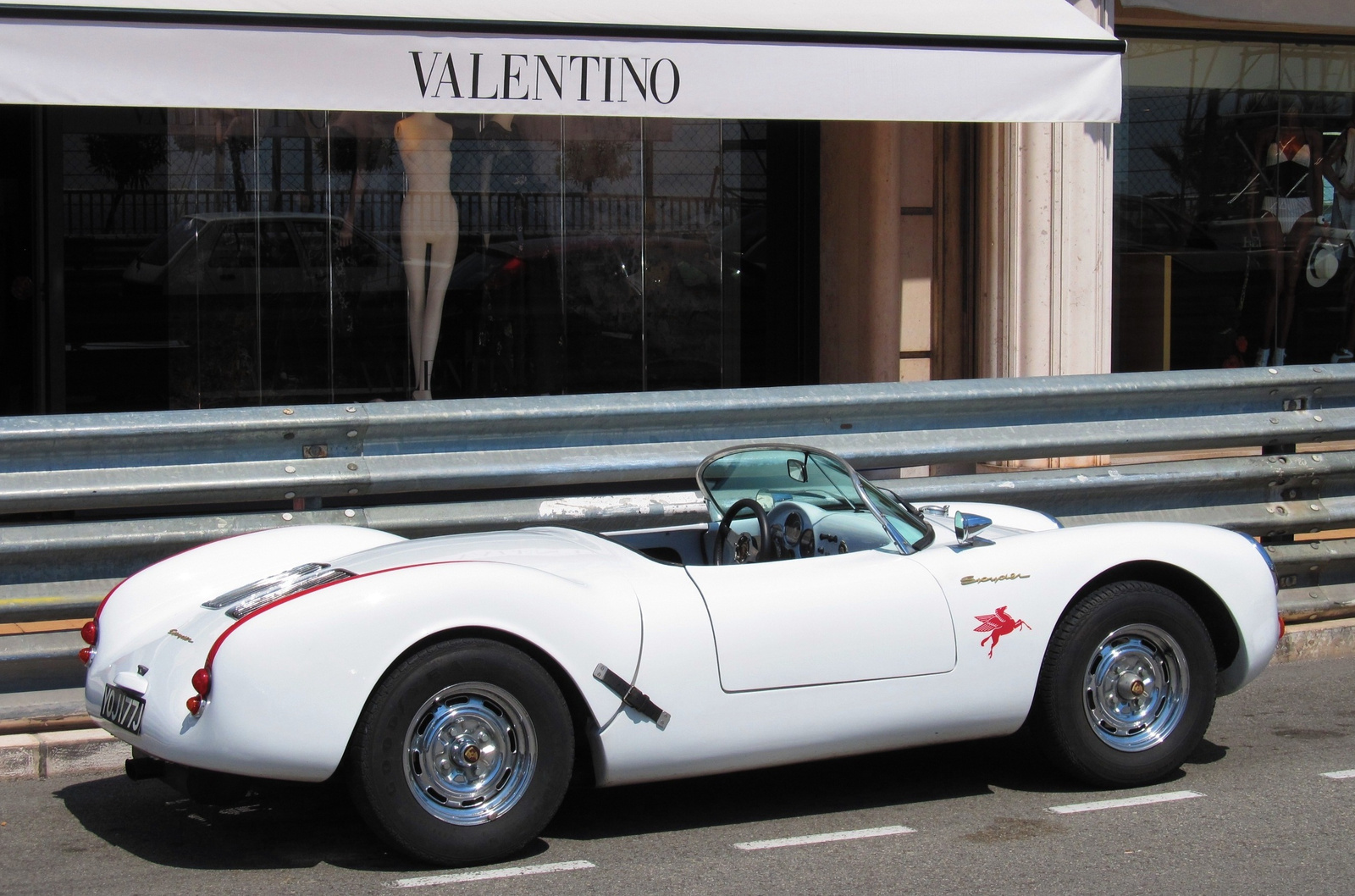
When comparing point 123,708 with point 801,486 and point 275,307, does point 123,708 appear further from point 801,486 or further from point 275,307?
point 275,307

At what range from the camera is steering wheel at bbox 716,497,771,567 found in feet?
14.9

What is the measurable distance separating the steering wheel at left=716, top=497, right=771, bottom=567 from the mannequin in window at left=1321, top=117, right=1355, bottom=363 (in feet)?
27.2

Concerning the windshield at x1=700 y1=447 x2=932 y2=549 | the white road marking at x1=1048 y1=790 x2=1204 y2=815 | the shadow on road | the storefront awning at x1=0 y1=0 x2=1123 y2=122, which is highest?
the storefront awning at x1=0 y1=0 x2=1123 y2=122

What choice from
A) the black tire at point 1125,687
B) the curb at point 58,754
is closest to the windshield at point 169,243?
the curb at point 58,754

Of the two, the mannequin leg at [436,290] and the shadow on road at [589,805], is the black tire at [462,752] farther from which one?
the mannequin leg at [436,290]

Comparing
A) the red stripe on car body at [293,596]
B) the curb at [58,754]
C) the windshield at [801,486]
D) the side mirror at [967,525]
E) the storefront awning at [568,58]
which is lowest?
the curb at [58,754]

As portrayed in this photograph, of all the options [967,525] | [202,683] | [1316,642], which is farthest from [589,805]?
[1316,642]

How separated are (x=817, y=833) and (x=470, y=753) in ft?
3.45

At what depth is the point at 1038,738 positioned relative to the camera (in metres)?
4.50

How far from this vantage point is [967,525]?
4.41 meters

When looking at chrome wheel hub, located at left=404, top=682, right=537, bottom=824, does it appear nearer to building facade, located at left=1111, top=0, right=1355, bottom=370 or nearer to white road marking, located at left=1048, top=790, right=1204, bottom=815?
white road marking, located at left=1048, top=790, right=1204, bottom=815

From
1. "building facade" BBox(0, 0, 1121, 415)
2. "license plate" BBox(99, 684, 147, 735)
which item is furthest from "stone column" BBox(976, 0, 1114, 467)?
"license plate" BBox(99, 684, 147, 735)

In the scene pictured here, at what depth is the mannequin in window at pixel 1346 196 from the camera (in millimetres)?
11188

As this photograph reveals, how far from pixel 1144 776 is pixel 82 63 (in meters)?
4.58
